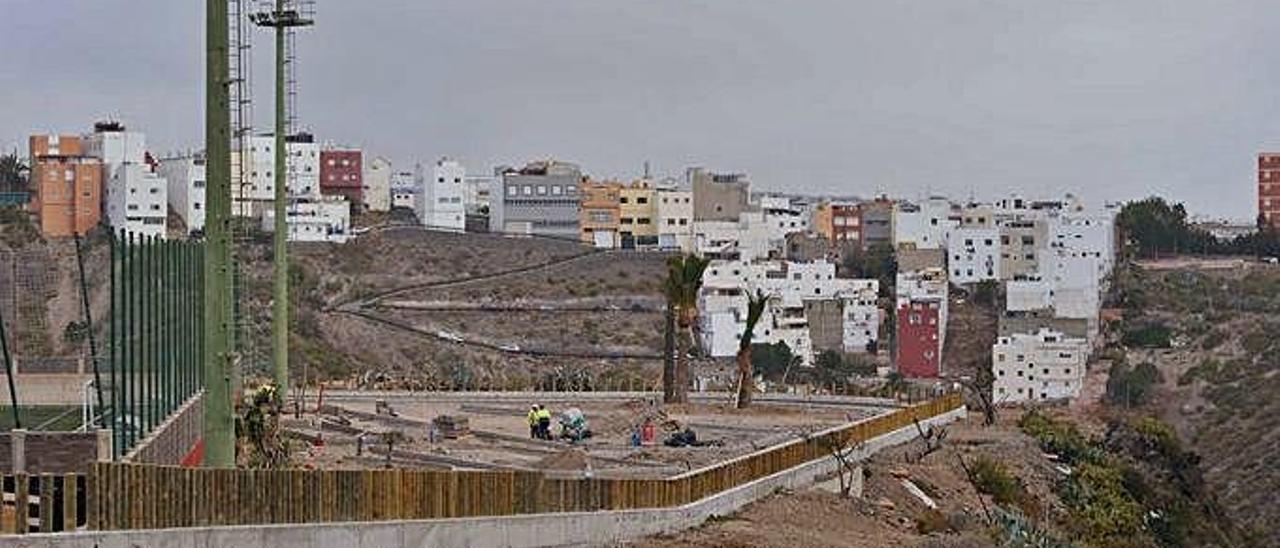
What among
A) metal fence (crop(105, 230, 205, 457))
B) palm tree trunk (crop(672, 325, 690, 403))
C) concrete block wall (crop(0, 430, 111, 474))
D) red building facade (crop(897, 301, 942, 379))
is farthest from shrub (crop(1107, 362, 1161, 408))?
concrete block wall (crop(0, 430, 111, 474))

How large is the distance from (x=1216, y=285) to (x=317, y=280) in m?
41.1

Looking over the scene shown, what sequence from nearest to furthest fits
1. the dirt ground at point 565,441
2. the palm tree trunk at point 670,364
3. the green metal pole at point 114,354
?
the green metal pole at point 114,354
the dirt ground at point 565,441
the palm tree trunk at point 670,364

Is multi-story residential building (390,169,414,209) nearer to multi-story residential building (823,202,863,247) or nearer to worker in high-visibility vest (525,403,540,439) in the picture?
multi-story residential building (823,202,863,247)

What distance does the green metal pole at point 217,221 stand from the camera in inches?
904

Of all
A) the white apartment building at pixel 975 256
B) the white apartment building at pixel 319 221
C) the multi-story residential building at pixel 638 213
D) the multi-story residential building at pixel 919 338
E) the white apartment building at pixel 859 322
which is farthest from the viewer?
the multi-story residential building at pixel 638 213

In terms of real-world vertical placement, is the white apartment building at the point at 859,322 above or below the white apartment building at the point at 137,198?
below

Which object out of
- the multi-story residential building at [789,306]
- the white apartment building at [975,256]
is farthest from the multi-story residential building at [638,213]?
the white apartment building at [975,256]

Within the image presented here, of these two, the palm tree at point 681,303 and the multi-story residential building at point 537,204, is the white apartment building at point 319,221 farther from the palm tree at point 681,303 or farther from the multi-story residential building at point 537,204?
the palm tree at point 681,303

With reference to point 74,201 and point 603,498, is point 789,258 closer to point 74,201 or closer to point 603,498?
point 74,201

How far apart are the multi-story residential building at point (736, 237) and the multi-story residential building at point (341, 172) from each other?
53.0 ft

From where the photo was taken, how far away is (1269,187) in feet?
511

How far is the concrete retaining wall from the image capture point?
18736mm

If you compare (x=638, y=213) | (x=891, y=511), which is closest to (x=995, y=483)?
(x=891, y=511)

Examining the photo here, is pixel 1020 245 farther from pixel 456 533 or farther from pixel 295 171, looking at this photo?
pixel 456 533
